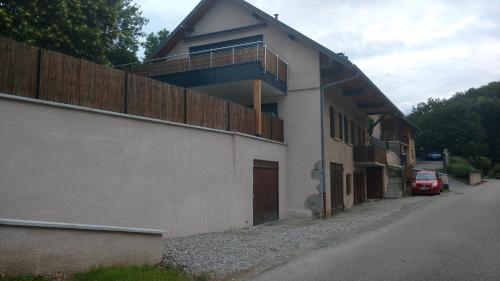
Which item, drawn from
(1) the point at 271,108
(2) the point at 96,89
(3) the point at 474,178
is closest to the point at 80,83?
(2) the point at 96,89

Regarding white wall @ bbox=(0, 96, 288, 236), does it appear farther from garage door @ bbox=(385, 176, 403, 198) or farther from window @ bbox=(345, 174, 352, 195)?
garage door @ bbox=(385, 176, 403, 198)

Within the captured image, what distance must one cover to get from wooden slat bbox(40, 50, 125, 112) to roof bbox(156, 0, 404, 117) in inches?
371

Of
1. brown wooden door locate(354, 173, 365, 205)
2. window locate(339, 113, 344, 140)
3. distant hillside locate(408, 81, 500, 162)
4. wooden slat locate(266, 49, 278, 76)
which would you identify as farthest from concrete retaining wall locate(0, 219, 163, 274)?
distant hillside locate(408, 81, 500, 162)

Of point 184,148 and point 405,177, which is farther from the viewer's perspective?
point 405,177

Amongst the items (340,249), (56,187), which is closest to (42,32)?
(56,187)

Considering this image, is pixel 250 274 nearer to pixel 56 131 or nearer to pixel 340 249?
pixel 340 249

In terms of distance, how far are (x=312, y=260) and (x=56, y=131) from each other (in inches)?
228

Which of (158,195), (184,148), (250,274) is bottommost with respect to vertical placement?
(250,274)

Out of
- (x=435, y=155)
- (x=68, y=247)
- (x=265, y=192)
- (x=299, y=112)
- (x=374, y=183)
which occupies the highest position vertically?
(x=435, y=155)

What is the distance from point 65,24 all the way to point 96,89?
6.64 meters

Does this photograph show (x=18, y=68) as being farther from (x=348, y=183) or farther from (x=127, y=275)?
(x=348, y=183)

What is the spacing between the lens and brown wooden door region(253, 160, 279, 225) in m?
15.5

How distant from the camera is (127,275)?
6.91 metres

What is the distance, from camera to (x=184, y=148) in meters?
12.0
